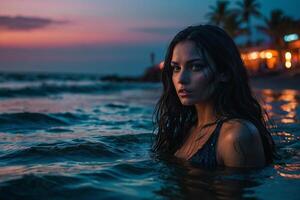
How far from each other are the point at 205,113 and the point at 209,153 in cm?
37

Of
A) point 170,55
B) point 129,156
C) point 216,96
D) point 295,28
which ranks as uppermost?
point 295,28

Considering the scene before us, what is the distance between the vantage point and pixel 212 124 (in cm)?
308

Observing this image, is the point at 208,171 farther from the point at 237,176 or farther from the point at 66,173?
the point at 66,173

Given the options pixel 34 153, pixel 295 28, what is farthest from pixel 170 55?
pixel 295 28

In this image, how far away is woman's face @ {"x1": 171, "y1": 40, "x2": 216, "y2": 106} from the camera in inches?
116

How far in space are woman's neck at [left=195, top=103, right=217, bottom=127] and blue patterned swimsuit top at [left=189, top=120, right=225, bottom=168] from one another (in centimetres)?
22

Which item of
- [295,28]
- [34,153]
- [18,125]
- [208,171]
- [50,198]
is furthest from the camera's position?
[295,28]

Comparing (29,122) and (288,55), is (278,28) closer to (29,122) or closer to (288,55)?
(288,55)

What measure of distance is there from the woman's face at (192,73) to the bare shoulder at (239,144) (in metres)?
0.29

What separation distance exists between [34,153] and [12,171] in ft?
2.47

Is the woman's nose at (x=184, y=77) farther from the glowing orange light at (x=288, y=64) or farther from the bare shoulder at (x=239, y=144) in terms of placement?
the glowing orange light at (x=288, y=64)

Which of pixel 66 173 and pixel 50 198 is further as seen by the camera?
pixel 66 173

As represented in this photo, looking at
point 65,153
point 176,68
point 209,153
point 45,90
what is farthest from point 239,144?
point 45,90

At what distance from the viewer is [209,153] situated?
296cm
